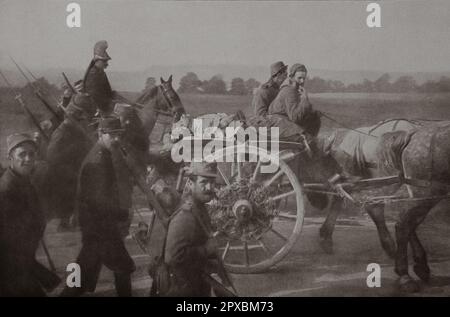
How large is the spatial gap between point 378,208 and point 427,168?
665mm

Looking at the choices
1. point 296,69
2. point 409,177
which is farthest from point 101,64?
point 409,177

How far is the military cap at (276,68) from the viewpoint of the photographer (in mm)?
7438

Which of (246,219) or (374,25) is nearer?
(246,219)

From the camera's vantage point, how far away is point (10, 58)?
7578 mm

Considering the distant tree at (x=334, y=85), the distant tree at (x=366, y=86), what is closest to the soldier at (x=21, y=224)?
the distant tree at (x=334, y=85)

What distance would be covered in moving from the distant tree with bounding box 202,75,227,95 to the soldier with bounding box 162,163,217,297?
98cm

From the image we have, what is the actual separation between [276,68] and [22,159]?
2.83 metres

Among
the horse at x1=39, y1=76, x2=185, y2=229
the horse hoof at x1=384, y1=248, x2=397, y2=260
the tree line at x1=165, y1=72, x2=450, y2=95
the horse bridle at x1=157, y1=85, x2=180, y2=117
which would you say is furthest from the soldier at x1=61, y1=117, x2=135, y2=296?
the horse hoof at x1=384, y1=248, x2=397, y2=260

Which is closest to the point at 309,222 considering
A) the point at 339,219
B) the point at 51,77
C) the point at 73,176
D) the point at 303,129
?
the point at 339,219

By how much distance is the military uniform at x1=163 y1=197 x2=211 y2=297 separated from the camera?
6.78 metres

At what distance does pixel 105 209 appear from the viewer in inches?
281
